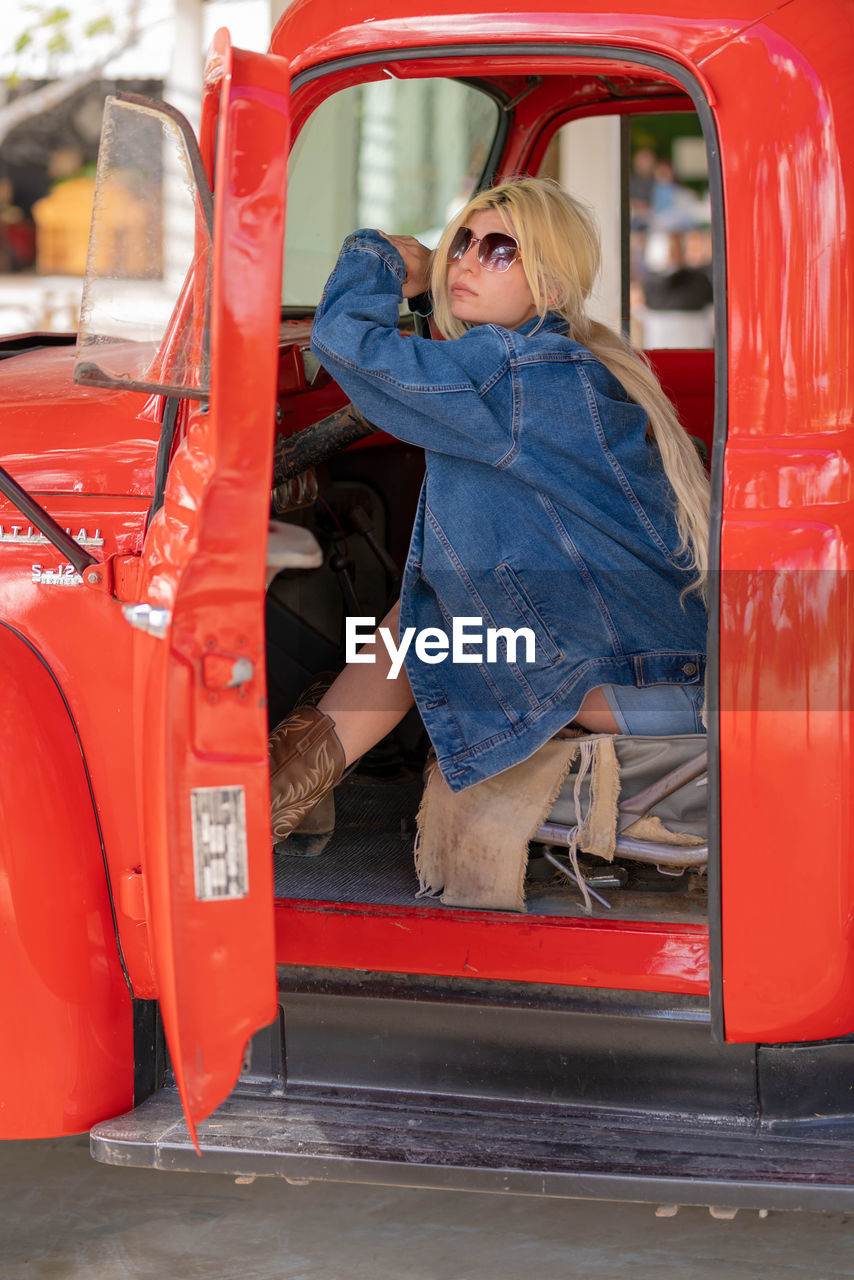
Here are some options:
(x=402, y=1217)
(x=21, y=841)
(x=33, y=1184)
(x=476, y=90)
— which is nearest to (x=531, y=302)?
(x=476, y=90)

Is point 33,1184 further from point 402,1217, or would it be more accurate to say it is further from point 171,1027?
point 171,1027

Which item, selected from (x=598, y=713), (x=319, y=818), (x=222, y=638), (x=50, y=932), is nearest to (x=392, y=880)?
(x=319, y=818)

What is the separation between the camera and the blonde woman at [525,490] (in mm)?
1954

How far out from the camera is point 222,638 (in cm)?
154

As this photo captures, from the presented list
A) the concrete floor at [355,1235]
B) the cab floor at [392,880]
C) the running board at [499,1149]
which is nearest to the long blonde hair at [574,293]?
the cab floor at [392,880]

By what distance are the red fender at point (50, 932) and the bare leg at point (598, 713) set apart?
0.77m

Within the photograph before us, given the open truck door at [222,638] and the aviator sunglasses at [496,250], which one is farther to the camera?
the aviator sunglasses at [496,250]

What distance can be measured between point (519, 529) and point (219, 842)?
72 cm

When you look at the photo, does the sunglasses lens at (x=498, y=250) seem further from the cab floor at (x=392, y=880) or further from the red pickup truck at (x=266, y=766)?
the cab floor at (x=392, y=880)

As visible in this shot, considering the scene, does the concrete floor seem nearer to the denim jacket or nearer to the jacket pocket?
the denim jacket

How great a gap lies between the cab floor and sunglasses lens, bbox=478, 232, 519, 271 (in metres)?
0.95

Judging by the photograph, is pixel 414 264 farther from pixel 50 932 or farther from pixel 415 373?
pixel 50 932

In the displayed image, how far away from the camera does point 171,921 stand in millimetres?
Result: 1521

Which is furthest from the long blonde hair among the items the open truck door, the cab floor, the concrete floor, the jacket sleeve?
the concrete floor
